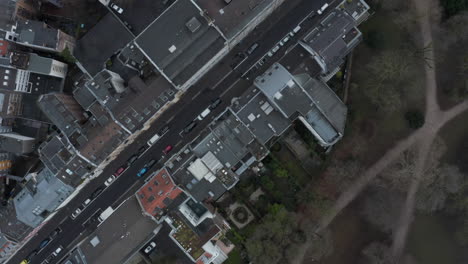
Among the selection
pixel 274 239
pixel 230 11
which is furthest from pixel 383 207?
pixel 230 11

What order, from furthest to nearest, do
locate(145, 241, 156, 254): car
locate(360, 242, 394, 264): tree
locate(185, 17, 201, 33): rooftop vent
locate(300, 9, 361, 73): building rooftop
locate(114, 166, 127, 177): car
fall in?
locate(114, 166, 127, 177): car < locate(145, 241, 156, 254): car < locate(360, 242, 394, 264): tree < locate(300, 9, 361, 73): building rooftop < locate(185, 17, 201, 33): rooftop vent

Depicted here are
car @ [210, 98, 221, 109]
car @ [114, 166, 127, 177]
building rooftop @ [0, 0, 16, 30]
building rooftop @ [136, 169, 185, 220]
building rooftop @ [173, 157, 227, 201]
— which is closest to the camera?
building rooftop @ [136, 169, 185, 220]

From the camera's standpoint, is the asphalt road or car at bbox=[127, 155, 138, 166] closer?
the asphalt road

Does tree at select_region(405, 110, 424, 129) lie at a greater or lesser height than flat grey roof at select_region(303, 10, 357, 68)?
lesser

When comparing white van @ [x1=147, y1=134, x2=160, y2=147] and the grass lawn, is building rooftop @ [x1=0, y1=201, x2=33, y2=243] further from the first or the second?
the grass lawn

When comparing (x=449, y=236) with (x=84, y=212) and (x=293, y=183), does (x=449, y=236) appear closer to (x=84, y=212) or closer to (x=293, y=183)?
(x=293, y=183)

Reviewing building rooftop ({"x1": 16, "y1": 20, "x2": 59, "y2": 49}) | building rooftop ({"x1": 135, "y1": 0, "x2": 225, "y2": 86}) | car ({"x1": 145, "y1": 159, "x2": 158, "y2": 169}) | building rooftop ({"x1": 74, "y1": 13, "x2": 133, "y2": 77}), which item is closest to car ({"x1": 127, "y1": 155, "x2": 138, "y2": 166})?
car ({"x1": 145, "y1": 159, "x2": 158, "y2": 169})

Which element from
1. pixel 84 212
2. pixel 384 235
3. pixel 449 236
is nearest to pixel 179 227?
pixel 84 212
